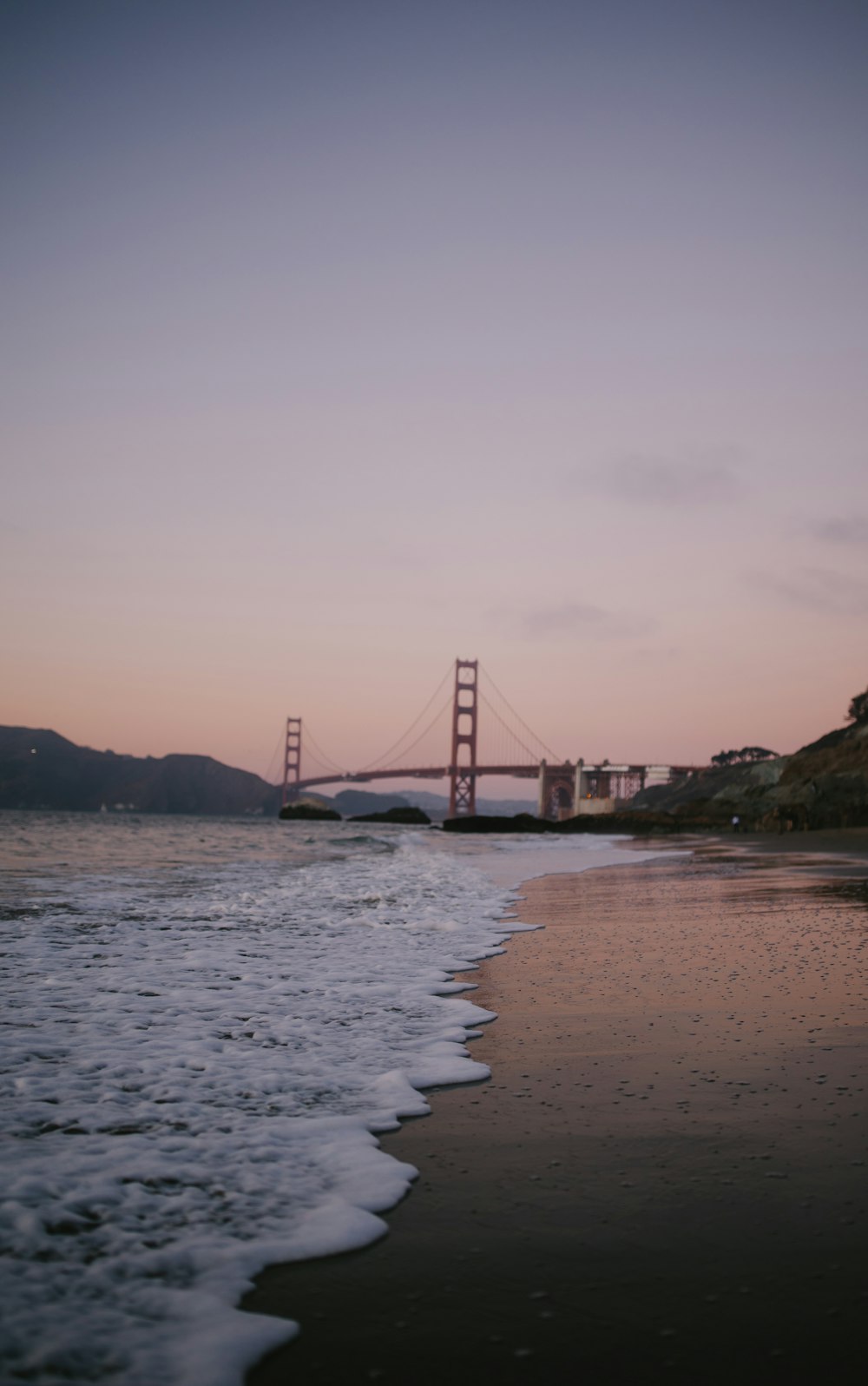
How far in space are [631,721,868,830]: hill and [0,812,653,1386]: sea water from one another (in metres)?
22.9

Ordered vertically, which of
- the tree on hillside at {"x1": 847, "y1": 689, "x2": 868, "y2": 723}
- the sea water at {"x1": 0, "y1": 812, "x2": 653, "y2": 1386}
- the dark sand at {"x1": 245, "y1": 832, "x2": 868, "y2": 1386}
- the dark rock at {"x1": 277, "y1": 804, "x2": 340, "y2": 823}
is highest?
the tree on hillside at {"x1": 847, "y1": 689, "x2": 868, "y2": 723}

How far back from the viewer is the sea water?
135cm

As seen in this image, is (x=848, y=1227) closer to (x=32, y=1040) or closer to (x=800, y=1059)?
(x=800, y=1059)

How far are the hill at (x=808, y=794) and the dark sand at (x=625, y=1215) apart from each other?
23690 millimetres

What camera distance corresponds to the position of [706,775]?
63.1 meters

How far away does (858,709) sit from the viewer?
3756 cm

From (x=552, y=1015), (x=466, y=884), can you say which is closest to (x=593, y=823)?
(x=466, y=884)

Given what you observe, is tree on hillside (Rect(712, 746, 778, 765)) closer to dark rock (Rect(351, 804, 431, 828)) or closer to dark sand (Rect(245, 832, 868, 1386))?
dark rock (Rect(351, 804, 431, 828))

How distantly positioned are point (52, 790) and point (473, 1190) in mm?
115634

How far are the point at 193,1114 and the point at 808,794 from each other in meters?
28.5

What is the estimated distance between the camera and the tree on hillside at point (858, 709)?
36344 mm

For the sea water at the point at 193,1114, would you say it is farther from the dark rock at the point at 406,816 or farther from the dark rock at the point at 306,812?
A: the dark rock at the point at 306,812

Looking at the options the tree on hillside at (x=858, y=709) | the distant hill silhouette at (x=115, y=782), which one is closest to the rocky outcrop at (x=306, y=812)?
the distant hill silhouette at (x=115, y=782)

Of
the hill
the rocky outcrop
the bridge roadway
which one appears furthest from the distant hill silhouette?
the hill
